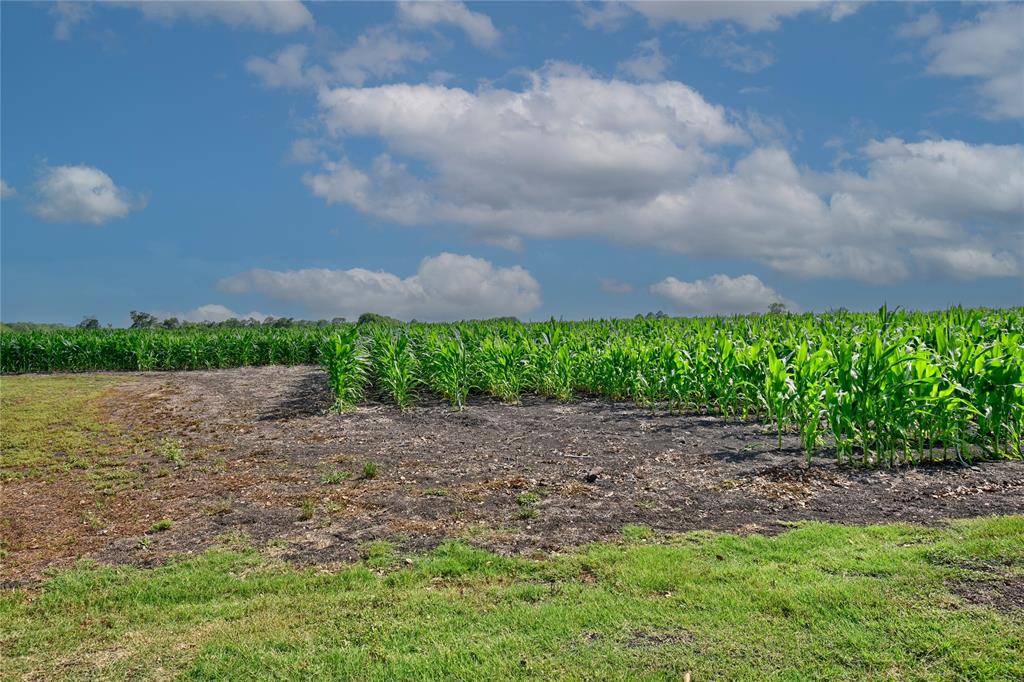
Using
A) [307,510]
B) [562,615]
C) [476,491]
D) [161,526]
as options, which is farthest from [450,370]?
[562,615]

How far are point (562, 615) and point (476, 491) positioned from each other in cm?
289

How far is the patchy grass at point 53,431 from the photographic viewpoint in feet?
31.0

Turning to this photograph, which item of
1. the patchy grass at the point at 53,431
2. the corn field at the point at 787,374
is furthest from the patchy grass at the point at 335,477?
the corn field at the point at 787,374

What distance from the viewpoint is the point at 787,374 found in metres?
8.52

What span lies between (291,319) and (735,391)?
3827cm

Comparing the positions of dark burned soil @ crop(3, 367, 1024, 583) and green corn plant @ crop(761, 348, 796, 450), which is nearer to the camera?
dark burned soil @ crop(3, 367, 1024, 583)

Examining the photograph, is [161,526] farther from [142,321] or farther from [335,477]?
[142,321]

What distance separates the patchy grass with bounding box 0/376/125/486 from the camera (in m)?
9.44

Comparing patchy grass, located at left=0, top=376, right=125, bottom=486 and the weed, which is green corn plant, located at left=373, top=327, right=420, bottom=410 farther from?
the weed

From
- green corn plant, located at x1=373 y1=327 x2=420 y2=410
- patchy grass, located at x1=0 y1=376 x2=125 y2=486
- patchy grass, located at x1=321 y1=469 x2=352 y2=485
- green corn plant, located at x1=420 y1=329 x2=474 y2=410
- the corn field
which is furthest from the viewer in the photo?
green corn plant, located at x1=420 y1=329 x2=474 y2=410

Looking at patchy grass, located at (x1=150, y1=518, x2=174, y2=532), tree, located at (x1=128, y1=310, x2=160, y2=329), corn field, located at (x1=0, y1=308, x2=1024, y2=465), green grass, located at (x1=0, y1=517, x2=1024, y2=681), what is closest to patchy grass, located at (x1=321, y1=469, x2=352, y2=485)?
patchy grass, located at (x1=150, y1=518, x2=174, y2=532)

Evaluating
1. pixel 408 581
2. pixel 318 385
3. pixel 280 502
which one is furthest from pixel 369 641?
pixel 318 385

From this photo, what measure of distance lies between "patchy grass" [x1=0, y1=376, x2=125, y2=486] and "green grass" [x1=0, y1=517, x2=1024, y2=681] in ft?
14.1

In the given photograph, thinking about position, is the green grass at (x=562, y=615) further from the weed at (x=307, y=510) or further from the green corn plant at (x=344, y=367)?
the green corn plant at (x=344, y=367)
